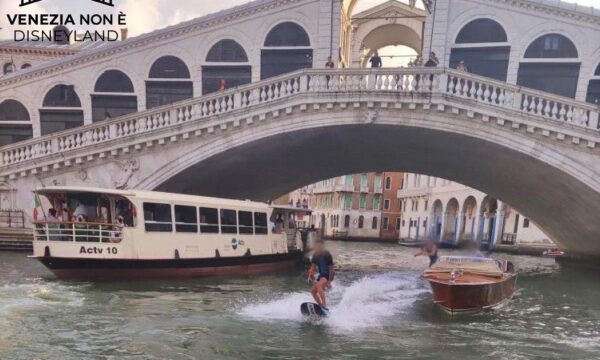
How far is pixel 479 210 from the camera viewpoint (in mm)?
39438

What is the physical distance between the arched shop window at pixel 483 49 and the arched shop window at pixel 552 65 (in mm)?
766

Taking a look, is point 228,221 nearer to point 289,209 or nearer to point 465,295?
point 289,209

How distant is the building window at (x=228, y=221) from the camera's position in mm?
15430

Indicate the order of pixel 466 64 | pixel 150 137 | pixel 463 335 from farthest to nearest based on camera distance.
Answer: pixel 466 64, pixel 150 137, pixel 463 335

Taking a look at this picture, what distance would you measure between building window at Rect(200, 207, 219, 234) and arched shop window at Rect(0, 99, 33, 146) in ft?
36.3

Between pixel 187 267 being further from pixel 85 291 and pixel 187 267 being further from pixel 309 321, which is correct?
pixel 309 321

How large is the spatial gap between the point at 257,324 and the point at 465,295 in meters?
4.99

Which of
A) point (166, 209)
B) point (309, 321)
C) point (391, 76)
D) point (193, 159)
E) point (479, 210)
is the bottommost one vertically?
point (479, 210)

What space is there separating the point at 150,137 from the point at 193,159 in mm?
1664

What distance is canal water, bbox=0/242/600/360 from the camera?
25.5 feet

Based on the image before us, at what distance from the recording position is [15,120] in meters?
20.7

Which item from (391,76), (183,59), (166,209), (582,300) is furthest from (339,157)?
(582,300)

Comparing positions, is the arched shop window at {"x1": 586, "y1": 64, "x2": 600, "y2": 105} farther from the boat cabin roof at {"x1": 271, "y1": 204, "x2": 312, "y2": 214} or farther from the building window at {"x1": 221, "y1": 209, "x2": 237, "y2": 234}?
the building window at {"x1": 221, "y1": 209, "x2": 237, "y2": 234}

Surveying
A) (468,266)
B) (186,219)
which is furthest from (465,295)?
(186,219)
